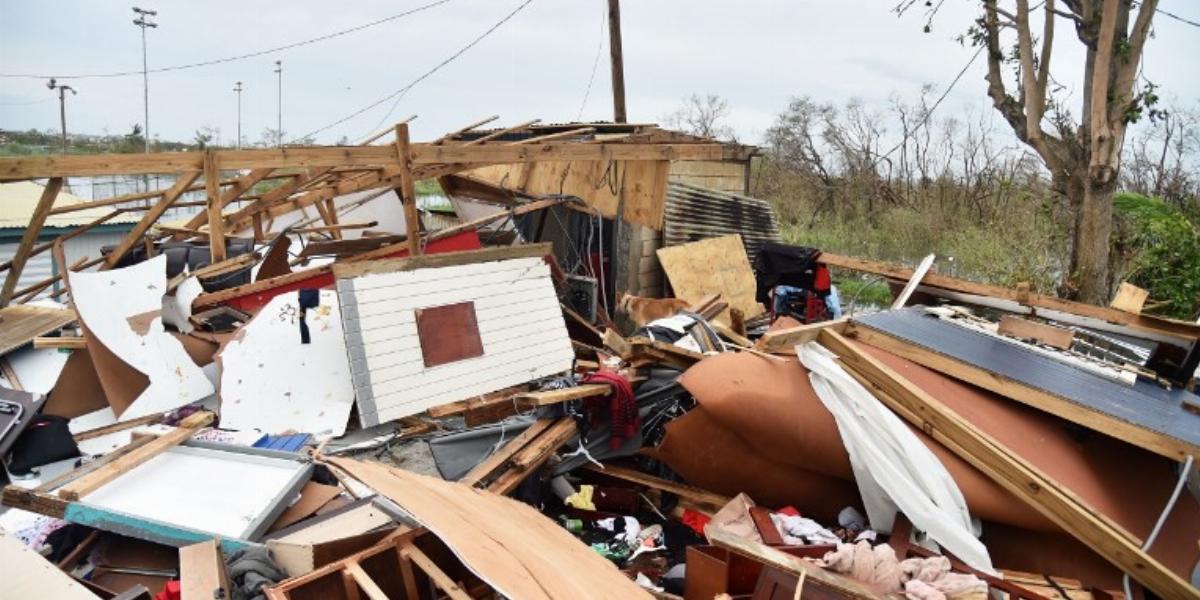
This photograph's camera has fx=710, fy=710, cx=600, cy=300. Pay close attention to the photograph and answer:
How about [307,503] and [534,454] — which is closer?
[307,503]

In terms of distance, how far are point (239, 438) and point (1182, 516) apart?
5.80m

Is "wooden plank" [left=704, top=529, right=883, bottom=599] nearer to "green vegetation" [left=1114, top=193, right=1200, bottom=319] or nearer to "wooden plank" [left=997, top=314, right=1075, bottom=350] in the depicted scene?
"wooden plank" [left=997, top=314, right=1075, bottom=350]

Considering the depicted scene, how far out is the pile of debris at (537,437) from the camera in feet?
10.3

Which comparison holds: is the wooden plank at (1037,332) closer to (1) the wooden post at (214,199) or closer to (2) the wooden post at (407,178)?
(2) the wooden post at (407,178)

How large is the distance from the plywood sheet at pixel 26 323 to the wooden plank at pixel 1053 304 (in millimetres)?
7228

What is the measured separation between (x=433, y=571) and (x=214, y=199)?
445 cm

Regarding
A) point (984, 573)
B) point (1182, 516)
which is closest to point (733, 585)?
point (984, 573)

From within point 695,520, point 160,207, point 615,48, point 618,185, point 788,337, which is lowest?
point 695,520

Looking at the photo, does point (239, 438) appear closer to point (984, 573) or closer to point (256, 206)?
point (256, 206)

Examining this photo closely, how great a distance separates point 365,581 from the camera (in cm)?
271

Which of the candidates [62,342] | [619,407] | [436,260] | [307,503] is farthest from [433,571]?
[62,342]

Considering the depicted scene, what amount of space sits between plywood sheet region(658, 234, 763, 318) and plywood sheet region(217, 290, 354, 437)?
5092mm

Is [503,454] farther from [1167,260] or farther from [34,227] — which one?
[1167,260]

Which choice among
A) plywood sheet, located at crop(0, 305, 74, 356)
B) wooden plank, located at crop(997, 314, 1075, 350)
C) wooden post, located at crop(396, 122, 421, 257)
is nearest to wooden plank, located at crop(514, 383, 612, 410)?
wooden post, located at crop(396, 122, 421, 257)
